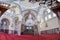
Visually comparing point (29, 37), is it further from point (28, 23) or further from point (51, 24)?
point (51, 24)

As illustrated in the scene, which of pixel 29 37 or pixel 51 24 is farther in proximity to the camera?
pixel 51 24

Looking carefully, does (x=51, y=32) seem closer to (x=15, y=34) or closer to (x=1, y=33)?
(x=15, y=34)

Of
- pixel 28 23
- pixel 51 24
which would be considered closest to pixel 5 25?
pixel 28 23

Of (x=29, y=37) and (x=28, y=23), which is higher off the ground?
(x=28, y=23)

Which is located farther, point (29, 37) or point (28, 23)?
point (28, 23)

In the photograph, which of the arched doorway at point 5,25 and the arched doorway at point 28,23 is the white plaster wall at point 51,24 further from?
the arched doorway at point 5,25

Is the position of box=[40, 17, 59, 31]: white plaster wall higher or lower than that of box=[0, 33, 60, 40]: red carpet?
higher

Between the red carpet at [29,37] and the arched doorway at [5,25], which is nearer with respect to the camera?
the red carpet at [29,37]

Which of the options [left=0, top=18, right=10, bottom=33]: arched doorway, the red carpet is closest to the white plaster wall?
the red carpet

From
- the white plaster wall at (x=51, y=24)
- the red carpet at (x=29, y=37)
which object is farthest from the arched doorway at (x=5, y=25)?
the white plaster wall at (x=51, y=24)

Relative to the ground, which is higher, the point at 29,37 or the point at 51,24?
the point at 51,24

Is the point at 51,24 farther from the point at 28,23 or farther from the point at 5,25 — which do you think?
the point at 5,25

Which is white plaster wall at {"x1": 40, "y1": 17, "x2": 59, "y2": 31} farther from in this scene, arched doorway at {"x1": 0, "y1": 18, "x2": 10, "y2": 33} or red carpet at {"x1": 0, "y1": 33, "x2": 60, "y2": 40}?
arched doorway at {"x1": 0, "y1": 18, "x2": 10, "y2": 33}

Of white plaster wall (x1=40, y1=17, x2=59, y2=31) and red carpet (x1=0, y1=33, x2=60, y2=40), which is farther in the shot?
white plaster wall (x1=40, y1=17, x2=59, y2=31)
